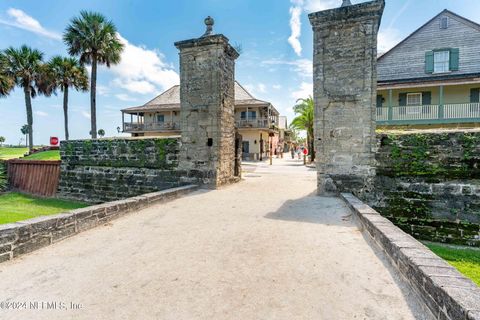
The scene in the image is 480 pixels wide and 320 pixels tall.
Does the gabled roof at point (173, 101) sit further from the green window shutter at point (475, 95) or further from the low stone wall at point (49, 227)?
the low stone wall at point (49, 227)

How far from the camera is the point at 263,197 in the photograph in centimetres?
761

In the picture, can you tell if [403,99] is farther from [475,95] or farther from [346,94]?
[346,94]

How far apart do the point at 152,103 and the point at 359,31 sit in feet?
84.9

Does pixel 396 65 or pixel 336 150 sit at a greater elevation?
pixel 396 65

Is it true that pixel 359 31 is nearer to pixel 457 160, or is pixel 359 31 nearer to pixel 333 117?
pixel 333 117

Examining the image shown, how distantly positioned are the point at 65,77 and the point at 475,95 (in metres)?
31.3

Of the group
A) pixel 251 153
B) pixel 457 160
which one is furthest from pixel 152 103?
pixel 457 160

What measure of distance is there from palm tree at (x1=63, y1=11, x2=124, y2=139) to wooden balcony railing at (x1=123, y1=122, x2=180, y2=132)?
8.02 m

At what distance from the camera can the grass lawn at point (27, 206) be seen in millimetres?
8086

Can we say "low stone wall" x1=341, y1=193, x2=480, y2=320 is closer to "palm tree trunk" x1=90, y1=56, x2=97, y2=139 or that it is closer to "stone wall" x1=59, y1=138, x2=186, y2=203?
"stone wall" x1=59, y1=138, x2=186, y2=203

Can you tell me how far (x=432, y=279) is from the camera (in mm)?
2266

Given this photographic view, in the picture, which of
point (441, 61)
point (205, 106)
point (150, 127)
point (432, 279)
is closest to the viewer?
point (432, 279)

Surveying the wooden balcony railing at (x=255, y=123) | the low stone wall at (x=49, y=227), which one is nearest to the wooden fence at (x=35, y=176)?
the low stone wall at (x=49, y=227)

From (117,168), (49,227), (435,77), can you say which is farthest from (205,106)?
(435,77)
